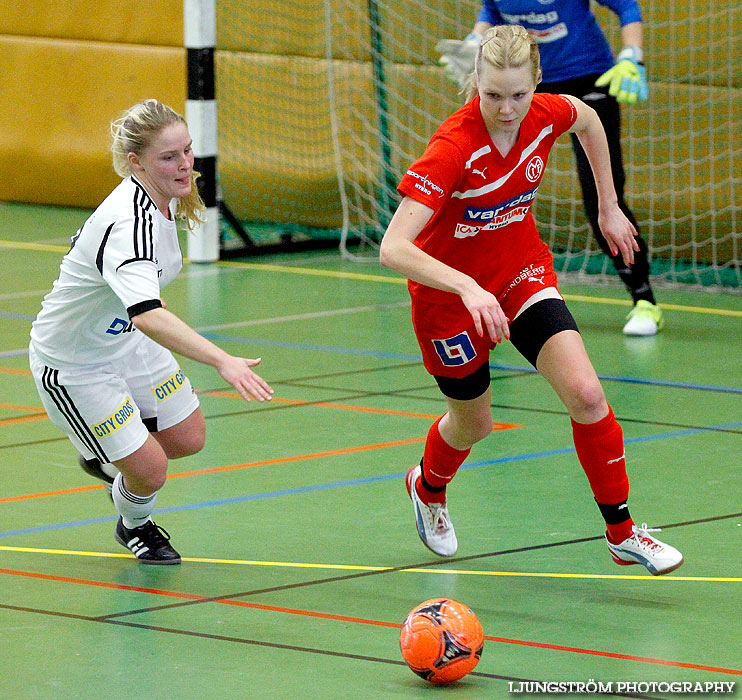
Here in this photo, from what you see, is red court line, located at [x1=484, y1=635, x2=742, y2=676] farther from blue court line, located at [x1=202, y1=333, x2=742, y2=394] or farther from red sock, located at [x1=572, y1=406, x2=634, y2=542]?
blue court line, located at [x1=202, y1=333, x2=742, y2=394]

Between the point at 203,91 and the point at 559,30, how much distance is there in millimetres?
2972

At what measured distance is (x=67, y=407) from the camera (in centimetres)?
457

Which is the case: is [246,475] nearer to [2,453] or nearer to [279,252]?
[2,453]

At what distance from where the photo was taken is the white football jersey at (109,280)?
164 inches

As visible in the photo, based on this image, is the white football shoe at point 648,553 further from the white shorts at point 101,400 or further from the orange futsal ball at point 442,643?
the white shorts at point 101,400

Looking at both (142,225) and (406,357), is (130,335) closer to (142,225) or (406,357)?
(142,225)

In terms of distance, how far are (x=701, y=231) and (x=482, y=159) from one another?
21.0 feet

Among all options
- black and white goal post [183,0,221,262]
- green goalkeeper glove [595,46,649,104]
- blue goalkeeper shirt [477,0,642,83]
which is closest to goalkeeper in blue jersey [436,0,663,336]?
blue goalkeeper shirt [477,0,642,83]

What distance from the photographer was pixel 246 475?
18.7ft

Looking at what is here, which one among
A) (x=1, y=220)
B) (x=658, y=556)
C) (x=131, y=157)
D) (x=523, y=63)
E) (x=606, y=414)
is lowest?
(x=1, y=220)

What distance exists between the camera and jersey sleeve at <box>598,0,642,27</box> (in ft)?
26.7

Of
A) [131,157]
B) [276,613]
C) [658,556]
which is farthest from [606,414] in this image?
[131,157]

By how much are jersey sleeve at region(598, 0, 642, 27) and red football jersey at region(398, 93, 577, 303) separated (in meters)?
3.73

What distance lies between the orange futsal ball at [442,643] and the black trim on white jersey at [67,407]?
4.38ft
